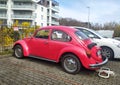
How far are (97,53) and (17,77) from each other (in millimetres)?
2975

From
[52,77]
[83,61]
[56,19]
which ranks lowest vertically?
[52,77]

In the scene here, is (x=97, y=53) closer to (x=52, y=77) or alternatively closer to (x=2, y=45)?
(x=52, y=77)

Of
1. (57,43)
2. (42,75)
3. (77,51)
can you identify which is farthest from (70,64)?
(42,75)

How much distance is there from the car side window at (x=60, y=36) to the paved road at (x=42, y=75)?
3.77 feet

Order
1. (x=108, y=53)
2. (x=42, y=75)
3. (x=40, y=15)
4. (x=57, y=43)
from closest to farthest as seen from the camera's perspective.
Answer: (x=42, y=75) < (x=57, y=43) < (x=108, y=53) < (x=40, y=15)

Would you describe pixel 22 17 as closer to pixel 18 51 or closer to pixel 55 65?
pixel 18 51

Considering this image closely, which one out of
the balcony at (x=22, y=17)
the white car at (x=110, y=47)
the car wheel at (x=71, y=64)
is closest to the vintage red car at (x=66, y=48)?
A: the car wheel at (x=71, y=64)

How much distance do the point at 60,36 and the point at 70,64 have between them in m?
1.22

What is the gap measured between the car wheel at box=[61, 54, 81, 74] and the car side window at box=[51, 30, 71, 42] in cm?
66

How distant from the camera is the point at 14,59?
27.6 feet

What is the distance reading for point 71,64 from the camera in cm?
666

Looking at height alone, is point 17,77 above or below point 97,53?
below

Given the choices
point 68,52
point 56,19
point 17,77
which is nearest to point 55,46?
point 68,52

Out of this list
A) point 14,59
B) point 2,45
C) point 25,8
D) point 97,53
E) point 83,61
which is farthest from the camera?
point 25,8
